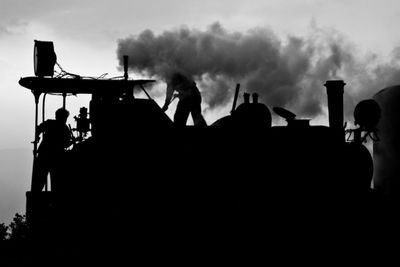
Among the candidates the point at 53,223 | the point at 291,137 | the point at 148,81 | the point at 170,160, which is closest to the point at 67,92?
the point at 148,81

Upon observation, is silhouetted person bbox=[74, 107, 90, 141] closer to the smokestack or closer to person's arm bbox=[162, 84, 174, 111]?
person's arm bbox=[162, 84, 174, 111]

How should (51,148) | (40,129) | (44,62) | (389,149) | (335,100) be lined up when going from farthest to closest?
(389,149)
(44,62)
(40,129)
(51,148)
(335,100)

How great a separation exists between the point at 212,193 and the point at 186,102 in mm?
3051

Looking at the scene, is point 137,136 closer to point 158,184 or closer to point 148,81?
point 158,184

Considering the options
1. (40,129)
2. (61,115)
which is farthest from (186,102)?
(40,129)

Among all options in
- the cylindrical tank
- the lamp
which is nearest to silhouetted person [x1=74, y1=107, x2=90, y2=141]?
the lamp

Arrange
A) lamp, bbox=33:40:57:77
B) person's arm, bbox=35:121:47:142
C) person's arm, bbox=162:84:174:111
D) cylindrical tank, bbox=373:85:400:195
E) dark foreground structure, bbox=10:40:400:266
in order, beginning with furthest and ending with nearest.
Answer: cylindrical tank, bbox=373:85:400:195
lamp, bbox=33:40:57:77
person's arm, bbox=162:84:174:111
person's arm, bbox=35:121:47:142
dark foreground structure, bbox=10:40:400:266

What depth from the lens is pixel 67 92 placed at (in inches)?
499

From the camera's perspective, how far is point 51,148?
36.0ft

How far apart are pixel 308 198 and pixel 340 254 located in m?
0.95

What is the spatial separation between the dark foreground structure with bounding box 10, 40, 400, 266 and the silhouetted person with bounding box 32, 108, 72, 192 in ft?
3.30

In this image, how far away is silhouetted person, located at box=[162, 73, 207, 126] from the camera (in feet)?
37.8

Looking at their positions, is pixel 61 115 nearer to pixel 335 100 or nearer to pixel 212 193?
pixel 212 193

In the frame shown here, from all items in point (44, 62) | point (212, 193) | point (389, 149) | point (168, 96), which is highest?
point (44, 62)
